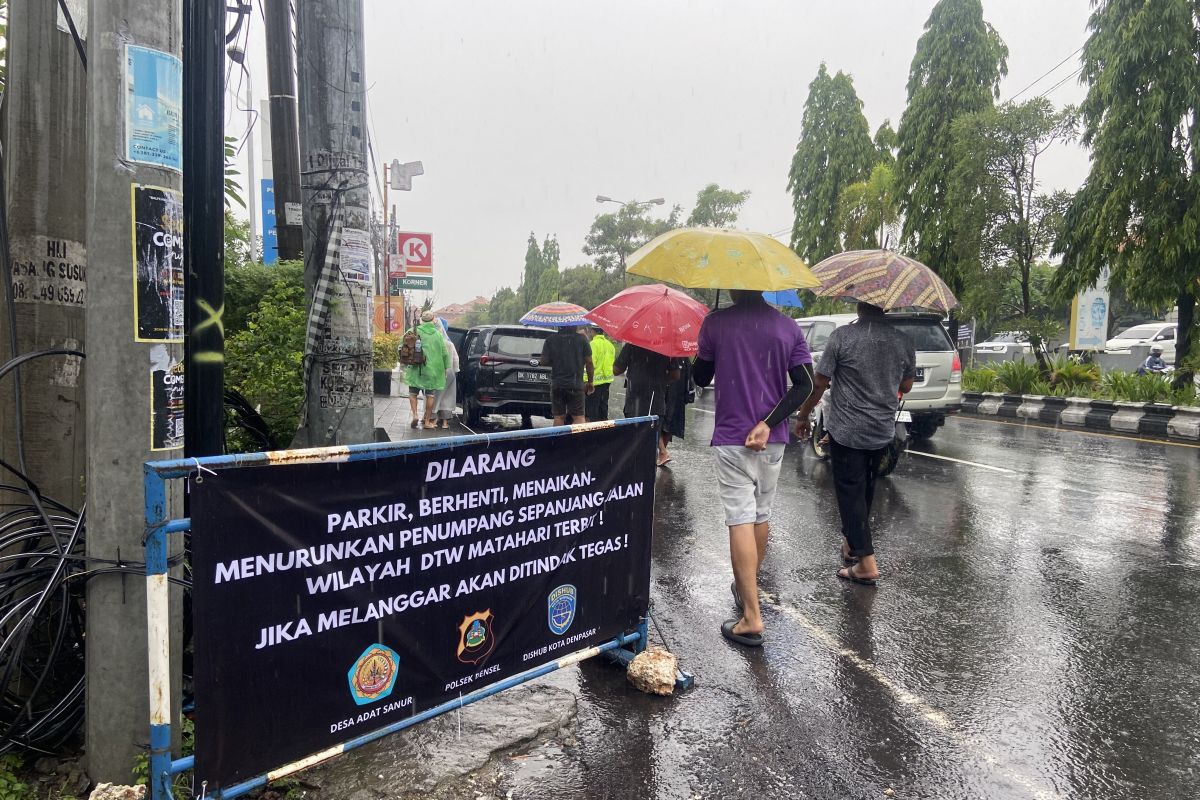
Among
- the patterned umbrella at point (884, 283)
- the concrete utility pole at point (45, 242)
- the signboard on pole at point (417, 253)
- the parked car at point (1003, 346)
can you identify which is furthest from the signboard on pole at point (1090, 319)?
the concrete utility pole at point (45, 242)

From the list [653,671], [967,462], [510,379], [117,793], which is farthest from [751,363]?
[510,379]

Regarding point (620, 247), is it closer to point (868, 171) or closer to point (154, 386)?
point (868, 171)

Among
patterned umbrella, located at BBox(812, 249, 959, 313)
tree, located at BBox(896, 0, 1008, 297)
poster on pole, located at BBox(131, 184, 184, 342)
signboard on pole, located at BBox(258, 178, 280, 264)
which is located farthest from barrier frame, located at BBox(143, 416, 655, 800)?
tree, located at BBox(896, 0, 1008, 297)

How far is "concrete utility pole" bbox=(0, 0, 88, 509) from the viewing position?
3484 millimetres

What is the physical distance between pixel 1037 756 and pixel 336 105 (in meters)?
4.60

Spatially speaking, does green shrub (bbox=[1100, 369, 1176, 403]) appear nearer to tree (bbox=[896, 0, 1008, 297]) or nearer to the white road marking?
the white road marking

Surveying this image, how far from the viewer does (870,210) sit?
98.7 feet

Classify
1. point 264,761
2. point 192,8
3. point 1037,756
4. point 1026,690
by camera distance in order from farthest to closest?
point 1026,690 → point 1037,756 → point 192,8 → point 264,761

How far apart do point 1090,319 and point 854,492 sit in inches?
1385

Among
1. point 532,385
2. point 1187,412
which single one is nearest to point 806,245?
point 1187,412

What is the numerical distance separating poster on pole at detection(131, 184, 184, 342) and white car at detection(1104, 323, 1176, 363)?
33.1m

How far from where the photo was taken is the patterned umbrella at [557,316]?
10.3 m

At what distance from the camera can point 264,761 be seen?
2.63m

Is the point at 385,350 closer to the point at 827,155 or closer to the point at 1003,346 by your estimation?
the point at 827,155
